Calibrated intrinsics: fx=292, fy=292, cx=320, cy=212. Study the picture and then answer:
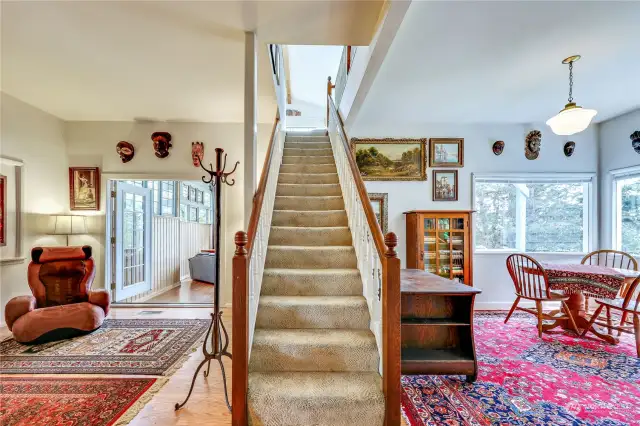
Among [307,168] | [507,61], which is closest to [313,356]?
[307,168]

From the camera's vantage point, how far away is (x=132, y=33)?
2.61 m

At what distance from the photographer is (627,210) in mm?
4520

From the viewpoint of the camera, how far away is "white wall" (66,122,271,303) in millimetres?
4695

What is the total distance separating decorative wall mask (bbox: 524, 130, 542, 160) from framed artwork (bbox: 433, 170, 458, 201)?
1.24 metres

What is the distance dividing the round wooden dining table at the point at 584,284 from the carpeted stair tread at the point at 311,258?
2.47 meters

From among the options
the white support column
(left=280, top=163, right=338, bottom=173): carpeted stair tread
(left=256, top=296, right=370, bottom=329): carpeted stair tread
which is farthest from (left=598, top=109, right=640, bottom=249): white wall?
the white support column

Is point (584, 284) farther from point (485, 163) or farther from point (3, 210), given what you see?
point (3, 210)

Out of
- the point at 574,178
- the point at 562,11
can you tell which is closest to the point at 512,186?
the point at 574,178

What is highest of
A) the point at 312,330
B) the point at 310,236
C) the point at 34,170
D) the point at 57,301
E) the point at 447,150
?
the point at 447,150

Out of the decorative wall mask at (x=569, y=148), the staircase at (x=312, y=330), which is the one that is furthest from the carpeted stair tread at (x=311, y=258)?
the decorative wall mask at (x=569, y=148)

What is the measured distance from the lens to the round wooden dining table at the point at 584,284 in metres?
3.01

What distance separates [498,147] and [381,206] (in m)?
2.17

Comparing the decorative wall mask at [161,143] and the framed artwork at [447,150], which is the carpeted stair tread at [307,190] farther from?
the decorative wall mask at [161,143]

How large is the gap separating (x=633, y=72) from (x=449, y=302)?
339 centimetres
